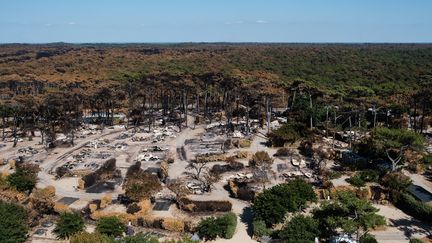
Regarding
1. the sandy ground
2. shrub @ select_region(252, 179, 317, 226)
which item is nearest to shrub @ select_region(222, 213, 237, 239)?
shrub @ select_region(252, 179, 317, 226)

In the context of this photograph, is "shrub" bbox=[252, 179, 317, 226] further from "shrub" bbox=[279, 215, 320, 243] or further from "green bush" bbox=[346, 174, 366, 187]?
"green bush" bbox=[346, 174, 366, 187]

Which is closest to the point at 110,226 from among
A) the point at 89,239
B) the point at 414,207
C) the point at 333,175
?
the point at 89,239

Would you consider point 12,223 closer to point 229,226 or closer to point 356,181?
point 229,226

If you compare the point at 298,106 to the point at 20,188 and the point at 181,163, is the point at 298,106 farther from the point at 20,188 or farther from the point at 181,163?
the point at 20,188

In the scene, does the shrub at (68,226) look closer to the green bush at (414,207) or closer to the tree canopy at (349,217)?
the tree canopy at (349,217)

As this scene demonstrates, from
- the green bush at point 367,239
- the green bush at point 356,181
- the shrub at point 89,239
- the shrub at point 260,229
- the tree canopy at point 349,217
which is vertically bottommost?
the shrub at point 260,229

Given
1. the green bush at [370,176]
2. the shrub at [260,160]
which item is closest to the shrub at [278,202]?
the green bush at [370,176]

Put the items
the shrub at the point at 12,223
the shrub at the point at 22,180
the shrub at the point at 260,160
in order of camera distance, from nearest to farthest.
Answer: the shrub at the point at 12,223 → the shrub at the point at 22,180 → the shrub at the point at 260,160
